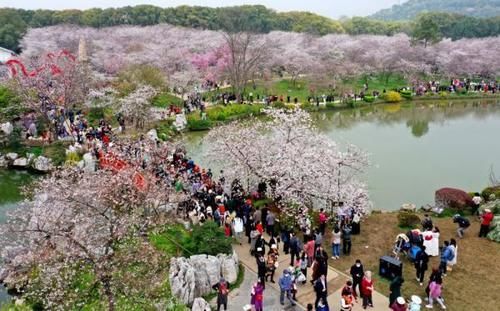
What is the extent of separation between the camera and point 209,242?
13281 mm

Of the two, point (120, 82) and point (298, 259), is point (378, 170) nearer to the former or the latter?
point (298, 259)

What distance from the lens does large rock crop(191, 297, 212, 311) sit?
37.4ft

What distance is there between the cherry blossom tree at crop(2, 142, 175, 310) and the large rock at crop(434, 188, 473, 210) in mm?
11352

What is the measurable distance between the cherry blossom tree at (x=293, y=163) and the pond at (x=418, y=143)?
12.6 feet

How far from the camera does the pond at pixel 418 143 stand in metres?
22.1

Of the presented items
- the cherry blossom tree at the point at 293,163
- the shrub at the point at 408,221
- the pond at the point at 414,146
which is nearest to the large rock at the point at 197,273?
the cherry blossom tree at the point at 293,163

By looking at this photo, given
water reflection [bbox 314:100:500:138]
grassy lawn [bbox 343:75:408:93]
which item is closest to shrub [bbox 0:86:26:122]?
water reflection [bbox 314:100:500:138]

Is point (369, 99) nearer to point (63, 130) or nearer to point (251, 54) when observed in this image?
point (251, 54)

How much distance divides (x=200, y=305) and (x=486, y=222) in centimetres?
1059

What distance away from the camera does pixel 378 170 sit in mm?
24000

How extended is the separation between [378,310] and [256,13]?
68.4 m

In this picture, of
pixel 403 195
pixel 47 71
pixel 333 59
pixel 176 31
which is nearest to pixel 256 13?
pixel 176 31

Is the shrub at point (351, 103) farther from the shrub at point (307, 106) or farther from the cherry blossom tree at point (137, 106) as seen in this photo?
the cherry blossom tree at point (137, 106)

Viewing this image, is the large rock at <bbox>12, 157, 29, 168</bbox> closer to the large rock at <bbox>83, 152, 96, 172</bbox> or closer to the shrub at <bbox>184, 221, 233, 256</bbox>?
the large rock at <bbox>83, 152, 96, 172</bbox>
